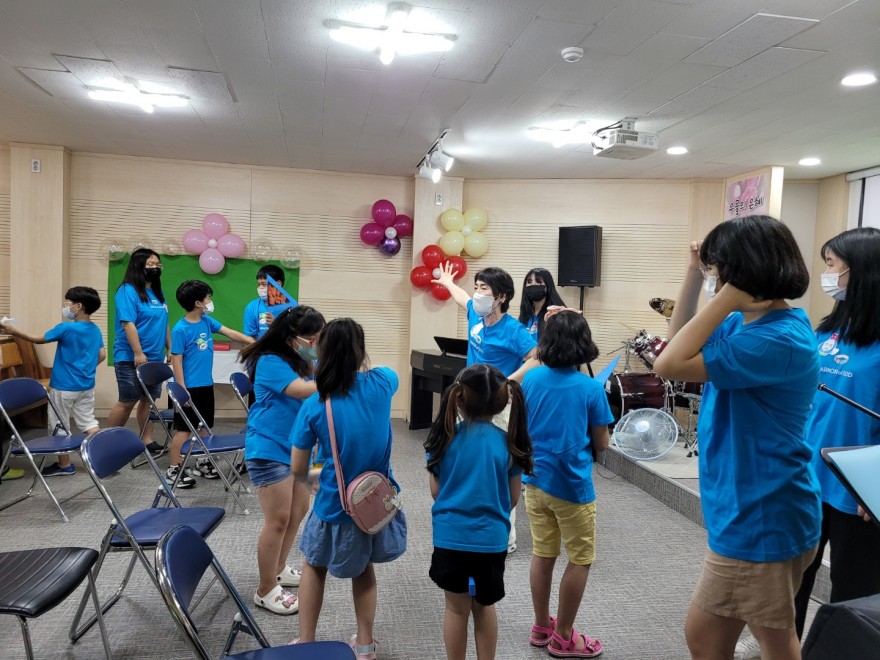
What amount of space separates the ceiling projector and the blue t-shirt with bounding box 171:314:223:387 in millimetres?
3446

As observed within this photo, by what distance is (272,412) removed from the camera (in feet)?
8.20

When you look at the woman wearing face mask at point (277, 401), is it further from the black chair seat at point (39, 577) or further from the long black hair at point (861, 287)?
the long black hair at point (861, 287)

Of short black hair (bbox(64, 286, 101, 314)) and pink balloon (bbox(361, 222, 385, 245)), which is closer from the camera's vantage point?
short black hair (bbox(64, 286, 101, 314))

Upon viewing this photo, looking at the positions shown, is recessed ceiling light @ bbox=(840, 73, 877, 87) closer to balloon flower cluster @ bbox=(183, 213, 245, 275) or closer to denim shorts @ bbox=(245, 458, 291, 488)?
denim shorts @ bbox=(245, 458, 291, 488)

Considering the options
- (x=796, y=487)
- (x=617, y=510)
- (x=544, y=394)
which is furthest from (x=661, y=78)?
(x=796, y=487)

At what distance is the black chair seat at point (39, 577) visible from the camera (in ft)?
6.24

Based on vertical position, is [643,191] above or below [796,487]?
above

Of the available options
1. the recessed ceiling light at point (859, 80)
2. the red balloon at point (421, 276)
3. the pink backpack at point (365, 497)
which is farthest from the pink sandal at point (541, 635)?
the red balloon at point (421, 276)

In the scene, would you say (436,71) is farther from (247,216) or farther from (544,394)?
(247,216)

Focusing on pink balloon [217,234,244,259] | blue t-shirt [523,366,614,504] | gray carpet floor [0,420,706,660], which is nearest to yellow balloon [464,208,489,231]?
pink balloon [217,234,244,259]

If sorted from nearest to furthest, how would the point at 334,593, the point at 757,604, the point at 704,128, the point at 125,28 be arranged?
the point at 757,604 → the point at 334,593 → the point at 125,28 → the point at 704,128

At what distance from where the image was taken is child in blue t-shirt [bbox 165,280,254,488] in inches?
173

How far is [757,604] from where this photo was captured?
1423 mm

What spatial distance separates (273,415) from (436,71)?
2418 mm
